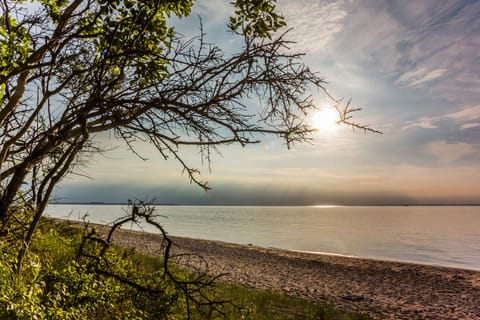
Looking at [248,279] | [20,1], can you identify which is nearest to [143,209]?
[20,1]

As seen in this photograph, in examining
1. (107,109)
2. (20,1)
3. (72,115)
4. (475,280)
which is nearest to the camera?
(107,109)

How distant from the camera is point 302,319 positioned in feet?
38.0

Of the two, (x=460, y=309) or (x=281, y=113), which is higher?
(x=281, y=113)

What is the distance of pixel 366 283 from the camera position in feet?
73.4

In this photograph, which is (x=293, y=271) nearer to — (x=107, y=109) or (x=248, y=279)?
(x=248, y=279)

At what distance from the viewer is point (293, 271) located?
25.4m

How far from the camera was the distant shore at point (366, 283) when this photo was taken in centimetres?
1638

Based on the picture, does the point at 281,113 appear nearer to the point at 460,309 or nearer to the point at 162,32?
the point at 162,32

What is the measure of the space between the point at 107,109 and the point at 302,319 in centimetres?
1097

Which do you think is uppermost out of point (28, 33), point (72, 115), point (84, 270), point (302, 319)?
point (28, 33)

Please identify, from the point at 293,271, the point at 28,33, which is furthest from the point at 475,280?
the point at 28,33

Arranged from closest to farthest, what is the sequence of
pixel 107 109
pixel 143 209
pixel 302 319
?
pixel 107 109, pixel 143 209, pixel 302 319

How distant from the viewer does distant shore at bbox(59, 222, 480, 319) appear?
A: 16375 mm

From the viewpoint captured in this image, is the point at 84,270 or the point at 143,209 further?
the point at 84,270
